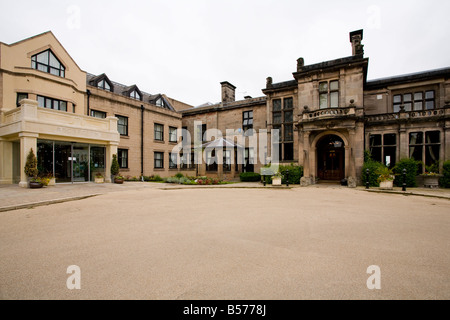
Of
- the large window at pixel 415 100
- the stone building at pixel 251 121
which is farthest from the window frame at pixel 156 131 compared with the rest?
the large window at pixel 415 100

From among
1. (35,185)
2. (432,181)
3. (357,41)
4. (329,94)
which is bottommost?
(432,181)

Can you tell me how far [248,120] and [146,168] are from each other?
1198 centimetres

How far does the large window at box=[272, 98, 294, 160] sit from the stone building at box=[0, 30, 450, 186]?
10 cm

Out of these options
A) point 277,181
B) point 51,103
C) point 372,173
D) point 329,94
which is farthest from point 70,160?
point 372,173

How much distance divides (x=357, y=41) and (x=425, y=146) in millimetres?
9516

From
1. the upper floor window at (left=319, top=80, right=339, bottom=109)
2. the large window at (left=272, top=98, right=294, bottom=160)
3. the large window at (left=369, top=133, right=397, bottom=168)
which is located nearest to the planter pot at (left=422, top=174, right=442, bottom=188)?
the large window at (left=369, top=133, right=397, bottom=168)

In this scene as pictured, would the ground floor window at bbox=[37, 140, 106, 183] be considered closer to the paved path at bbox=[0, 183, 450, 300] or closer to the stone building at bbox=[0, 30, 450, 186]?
the stone building at bbox=[0, 30, 450, 186]

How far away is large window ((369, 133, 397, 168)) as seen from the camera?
17953 mm

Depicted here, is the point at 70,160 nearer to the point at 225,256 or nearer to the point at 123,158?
the point at 123,158

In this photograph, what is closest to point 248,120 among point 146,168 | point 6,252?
point 146,168

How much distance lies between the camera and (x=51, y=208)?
25.2 feet

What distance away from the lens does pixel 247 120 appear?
24812mm

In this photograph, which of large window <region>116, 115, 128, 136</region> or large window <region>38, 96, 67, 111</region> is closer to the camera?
large window <region>38, 96, 67, 111</region>

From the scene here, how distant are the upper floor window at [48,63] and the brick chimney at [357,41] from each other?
2275cm
